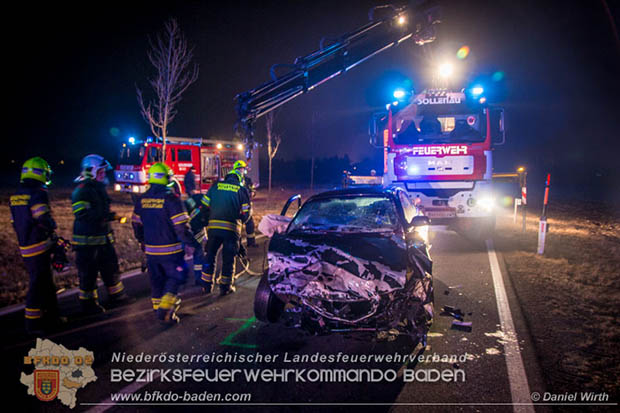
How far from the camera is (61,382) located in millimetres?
3062

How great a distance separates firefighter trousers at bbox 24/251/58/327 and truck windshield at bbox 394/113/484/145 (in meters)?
7.48

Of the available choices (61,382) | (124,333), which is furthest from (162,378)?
(124,333)

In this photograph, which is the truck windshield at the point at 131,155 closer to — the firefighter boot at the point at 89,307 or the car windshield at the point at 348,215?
the firefighter boot at the point at 89,307

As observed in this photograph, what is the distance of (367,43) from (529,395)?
8279 mm

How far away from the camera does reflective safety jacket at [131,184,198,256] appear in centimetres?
419

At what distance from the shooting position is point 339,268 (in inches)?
128

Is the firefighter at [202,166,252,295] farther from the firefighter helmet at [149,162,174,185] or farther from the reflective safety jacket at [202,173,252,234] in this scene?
the firefighter helmet at [149,162,174,185]

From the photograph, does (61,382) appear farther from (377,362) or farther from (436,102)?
(436,102)

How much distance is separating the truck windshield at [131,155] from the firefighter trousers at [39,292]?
42.6 feet

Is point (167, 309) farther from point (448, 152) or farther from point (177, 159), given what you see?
point (177, 159)

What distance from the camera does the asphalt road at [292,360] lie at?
2.73m

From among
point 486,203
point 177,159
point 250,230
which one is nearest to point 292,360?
point 250,230

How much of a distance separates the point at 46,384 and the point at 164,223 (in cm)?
187

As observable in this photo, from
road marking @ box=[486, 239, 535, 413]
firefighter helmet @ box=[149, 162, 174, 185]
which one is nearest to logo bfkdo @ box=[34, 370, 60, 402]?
firefighter helmet @ box=[149, 162, 174, 185]
